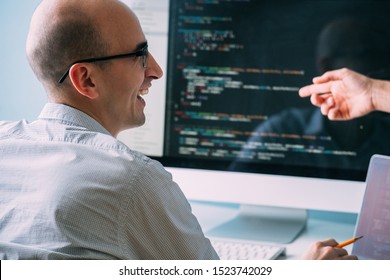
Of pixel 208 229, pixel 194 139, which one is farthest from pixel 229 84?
pixel 208 229

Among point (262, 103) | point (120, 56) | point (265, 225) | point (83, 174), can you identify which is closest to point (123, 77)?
point (120, 56)

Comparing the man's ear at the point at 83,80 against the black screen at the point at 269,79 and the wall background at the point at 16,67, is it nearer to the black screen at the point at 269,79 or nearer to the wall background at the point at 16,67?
the black screen at the point at 269,79

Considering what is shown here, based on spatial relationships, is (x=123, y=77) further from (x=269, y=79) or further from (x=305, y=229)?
(x=305, y=229)

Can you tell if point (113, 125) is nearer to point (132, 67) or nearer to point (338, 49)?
point (132, 67)

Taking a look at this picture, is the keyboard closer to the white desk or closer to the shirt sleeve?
the white desk

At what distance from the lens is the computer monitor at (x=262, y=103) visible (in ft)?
4.54

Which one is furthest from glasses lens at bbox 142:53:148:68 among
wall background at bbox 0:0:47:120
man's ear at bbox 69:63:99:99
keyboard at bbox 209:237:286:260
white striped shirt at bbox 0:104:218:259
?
wall background at bbox 0:0:47:120

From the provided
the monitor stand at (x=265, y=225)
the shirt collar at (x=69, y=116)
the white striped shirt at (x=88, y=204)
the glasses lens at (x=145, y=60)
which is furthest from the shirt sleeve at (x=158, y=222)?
the monitor stand at (x=265, y=225)

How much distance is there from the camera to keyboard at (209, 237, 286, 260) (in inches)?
48.4

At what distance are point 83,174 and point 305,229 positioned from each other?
0.75 meters

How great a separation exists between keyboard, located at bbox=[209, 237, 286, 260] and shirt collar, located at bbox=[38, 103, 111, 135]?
34 cm

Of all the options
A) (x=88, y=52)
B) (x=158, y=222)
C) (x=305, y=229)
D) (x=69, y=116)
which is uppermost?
(x=88, y=52)

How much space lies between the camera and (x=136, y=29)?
1.18 meters

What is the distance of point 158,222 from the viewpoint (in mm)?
948
